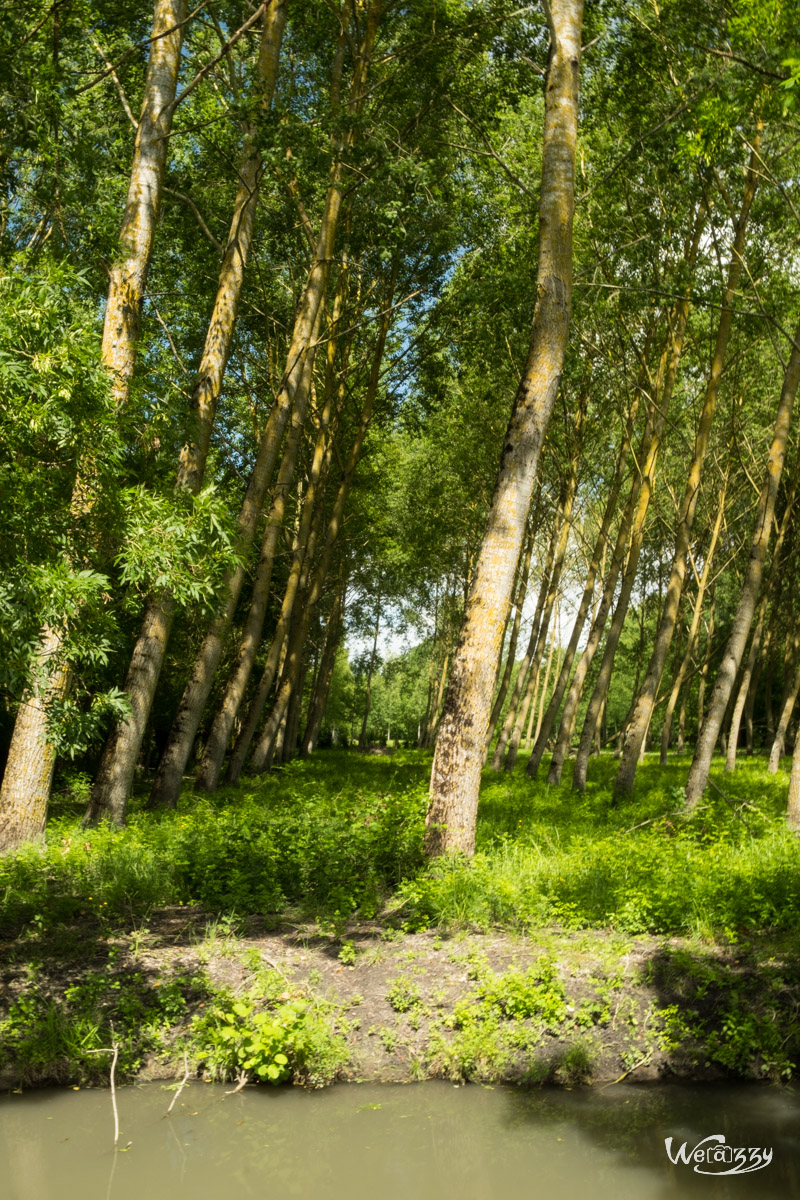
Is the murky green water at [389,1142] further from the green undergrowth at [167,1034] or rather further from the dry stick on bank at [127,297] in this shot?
the dry stick on bank at [127,297]

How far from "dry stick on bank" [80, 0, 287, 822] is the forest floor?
1170 millimetres

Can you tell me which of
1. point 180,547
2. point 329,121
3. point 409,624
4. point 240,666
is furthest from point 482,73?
point 409,624

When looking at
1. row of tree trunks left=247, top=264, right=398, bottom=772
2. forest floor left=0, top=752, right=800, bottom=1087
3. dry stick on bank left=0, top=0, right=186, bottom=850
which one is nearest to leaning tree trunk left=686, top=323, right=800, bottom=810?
forest floor left=0, top=752, right=800, bottom=1087

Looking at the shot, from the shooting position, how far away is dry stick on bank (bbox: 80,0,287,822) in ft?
37.2

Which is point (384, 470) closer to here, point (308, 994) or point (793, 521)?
point (793, 521)

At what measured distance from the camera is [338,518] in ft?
71.7

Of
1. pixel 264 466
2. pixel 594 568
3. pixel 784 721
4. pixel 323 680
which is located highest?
pixel 594 568

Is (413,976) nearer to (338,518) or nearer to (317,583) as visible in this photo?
(338,518)

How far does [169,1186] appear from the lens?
512cm

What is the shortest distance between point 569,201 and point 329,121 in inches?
177

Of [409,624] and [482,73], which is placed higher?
[482,73]

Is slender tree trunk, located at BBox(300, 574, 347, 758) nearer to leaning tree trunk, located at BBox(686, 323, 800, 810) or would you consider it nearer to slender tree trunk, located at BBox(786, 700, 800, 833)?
leaning tree trunk, located at BBox(686, 323, 800, 810)

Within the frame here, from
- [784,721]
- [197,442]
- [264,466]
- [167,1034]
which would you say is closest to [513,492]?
[197,442]

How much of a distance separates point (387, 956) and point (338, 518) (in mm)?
15278
